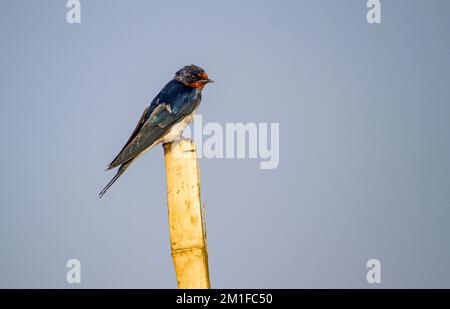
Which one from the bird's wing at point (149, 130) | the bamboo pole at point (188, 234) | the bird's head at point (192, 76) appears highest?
the bird's head at point (192, 76)

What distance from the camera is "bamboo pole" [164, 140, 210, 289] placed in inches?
162

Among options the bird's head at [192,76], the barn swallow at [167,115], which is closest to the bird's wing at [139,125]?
the barn swallow at [167,115]

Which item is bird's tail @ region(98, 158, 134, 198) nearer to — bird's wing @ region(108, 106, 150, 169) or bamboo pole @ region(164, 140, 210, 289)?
bird's wing @ region(108, 106, 150, 169)

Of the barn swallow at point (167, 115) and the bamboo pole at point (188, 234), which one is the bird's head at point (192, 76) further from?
the bamboo pole at point (188, 234)

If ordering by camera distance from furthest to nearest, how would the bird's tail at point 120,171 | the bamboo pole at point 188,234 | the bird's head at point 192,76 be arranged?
1. the bird's head at point 192,76
2. the bird's tail at point 120,171
3. the bamboo pole at point 188,234

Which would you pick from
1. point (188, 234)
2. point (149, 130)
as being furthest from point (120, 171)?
point (188, 234)

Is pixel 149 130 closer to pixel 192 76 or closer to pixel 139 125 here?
pixel 139 125

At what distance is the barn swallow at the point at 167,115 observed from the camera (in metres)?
6.64

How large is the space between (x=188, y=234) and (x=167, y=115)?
11.2 feet

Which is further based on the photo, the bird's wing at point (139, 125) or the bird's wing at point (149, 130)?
the bird's wing at point (139, 125)

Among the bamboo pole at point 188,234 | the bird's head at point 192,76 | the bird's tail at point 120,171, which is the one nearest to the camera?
the bamboo pole at point 188,234

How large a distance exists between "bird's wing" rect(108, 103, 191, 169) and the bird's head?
0.55 metres
